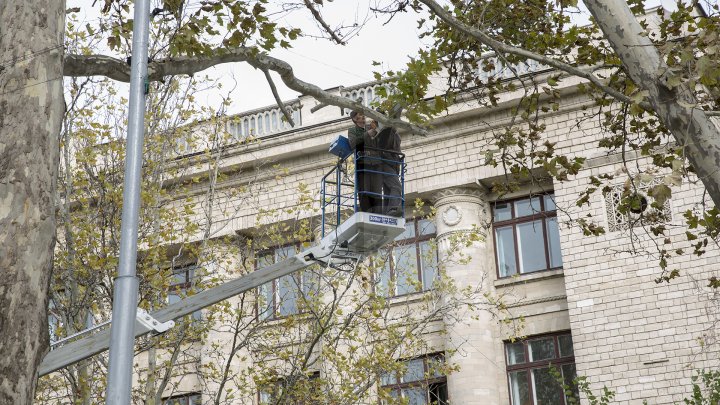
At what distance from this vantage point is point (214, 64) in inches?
498

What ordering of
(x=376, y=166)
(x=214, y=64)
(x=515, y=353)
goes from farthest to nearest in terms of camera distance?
(x=515, y=353) < (x=376, y=166) < (x=214, y=64)

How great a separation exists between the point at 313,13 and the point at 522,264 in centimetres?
1299

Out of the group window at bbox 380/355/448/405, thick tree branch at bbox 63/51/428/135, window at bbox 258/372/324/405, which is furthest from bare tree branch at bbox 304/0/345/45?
window at bbox 380/355/448/405

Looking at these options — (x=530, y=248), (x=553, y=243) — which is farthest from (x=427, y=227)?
(x=553, y=243)

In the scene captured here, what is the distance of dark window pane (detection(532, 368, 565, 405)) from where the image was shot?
23891 mm

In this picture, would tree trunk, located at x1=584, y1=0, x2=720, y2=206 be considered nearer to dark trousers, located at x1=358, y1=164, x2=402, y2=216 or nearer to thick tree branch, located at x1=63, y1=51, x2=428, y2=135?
thick tree branch, located at x1=63, y1=51, x2=428, y2=135

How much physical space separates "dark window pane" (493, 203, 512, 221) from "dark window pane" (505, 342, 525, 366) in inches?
118

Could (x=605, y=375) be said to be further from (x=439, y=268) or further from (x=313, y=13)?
(x=313, y=13)

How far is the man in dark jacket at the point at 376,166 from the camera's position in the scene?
12.3 m

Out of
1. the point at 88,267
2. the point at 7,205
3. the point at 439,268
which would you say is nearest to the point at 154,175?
the point at 88,267

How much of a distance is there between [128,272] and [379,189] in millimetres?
4189

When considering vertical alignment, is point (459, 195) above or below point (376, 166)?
above

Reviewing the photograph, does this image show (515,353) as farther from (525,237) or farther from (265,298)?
(265,298)

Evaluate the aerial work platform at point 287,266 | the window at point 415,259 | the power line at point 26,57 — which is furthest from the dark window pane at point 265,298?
the power line at point 26,57
